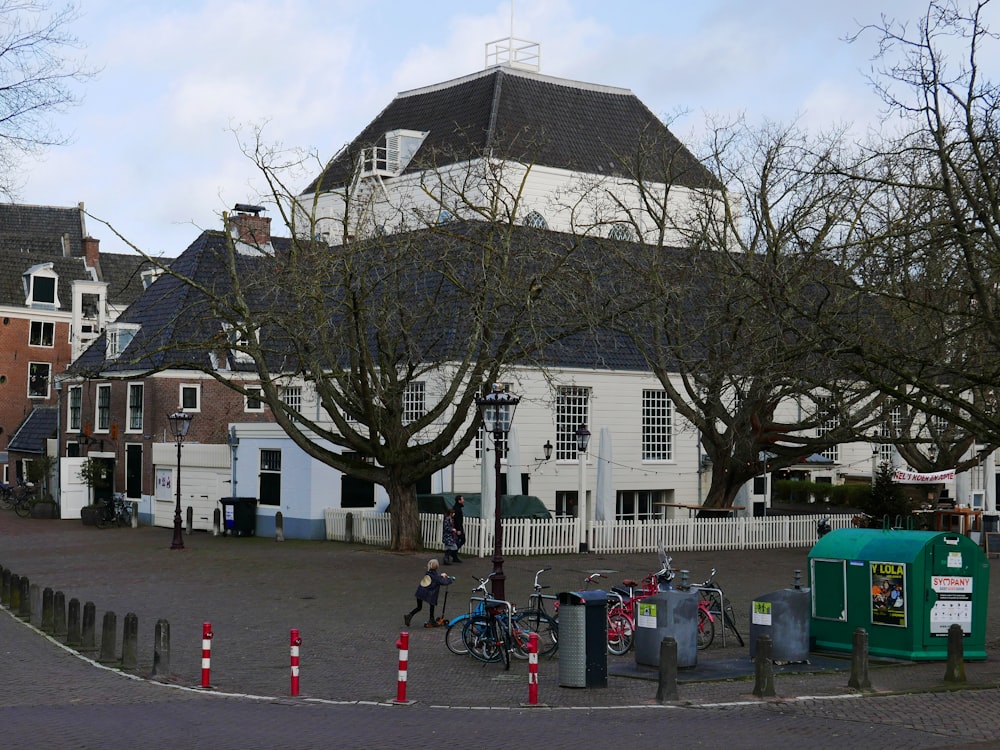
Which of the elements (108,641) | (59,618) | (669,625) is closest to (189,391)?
(59,618)

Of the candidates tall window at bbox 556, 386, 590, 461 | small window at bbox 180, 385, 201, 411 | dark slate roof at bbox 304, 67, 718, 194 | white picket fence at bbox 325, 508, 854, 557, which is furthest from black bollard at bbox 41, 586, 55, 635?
dark slate roof at bbox 304, 67, 718, 194

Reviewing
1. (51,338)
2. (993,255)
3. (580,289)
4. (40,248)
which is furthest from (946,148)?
(40,248)

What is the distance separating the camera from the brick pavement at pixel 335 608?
14.8m

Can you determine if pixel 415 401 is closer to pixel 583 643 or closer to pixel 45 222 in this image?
pixel 583 643

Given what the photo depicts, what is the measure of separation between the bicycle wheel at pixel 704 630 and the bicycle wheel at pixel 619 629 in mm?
1062

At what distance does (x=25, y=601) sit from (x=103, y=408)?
26593mm

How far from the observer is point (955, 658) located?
48.9 ft

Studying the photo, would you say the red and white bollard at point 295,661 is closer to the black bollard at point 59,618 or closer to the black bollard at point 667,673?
the black bollard at point 667,673

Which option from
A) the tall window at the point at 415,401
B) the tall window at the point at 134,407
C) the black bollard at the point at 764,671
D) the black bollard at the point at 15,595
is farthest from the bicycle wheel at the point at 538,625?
the tall window at the point at 134,407

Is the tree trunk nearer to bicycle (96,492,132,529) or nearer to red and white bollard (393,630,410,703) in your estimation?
bicycle (96,492,132,529)

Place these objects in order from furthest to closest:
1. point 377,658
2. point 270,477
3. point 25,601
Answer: point 270,477
point 25,601
point 377,658

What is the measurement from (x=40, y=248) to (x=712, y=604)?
60.7 metres

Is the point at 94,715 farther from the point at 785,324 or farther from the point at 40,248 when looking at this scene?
the point at 40,248

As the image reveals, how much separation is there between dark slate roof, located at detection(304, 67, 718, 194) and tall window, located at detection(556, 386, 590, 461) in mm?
17003
